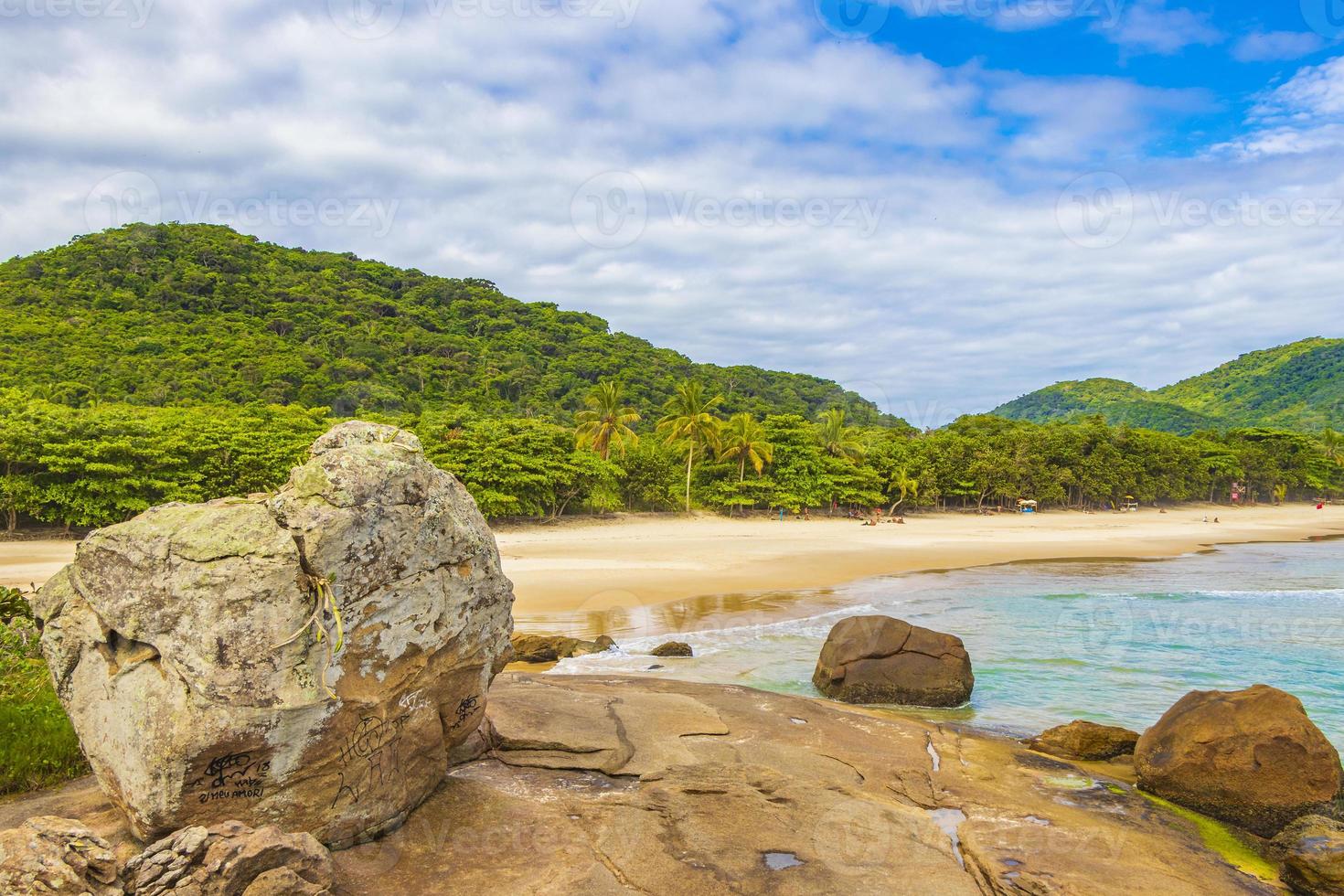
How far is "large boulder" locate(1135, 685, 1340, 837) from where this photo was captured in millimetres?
8070

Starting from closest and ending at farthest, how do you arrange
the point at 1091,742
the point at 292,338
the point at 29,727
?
the point at 29,727, the point at 1091,742, the point at 292,338

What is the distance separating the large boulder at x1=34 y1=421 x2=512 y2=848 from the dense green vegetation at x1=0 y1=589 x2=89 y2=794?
200 cm

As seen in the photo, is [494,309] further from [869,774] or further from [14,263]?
[869,774]

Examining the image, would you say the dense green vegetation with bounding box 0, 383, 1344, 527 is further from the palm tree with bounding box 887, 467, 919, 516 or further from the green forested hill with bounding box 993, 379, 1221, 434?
the green forested hill with bounding box 993, 379, 1221, 434

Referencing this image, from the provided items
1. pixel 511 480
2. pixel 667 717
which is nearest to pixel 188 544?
pixel 667 717

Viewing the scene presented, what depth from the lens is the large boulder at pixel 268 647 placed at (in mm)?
4898

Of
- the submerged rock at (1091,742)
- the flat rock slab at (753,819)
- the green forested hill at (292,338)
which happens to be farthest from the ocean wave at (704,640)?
the green forested hill at (292,338)

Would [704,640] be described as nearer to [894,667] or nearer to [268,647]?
[894,667]

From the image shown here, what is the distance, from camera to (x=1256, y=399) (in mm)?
170000

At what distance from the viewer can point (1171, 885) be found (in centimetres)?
638

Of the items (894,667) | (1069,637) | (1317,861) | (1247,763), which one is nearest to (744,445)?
(1069,637)

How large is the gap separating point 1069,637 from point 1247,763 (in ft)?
37.4

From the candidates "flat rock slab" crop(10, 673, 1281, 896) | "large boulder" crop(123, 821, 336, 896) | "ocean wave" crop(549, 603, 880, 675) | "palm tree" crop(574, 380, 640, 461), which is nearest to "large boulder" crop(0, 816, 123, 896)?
"large boulder" crop(123, 821, 336, 896)

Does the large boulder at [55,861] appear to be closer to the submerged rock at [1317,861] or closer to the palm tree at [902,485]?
the submerged rock at [1317,861]
